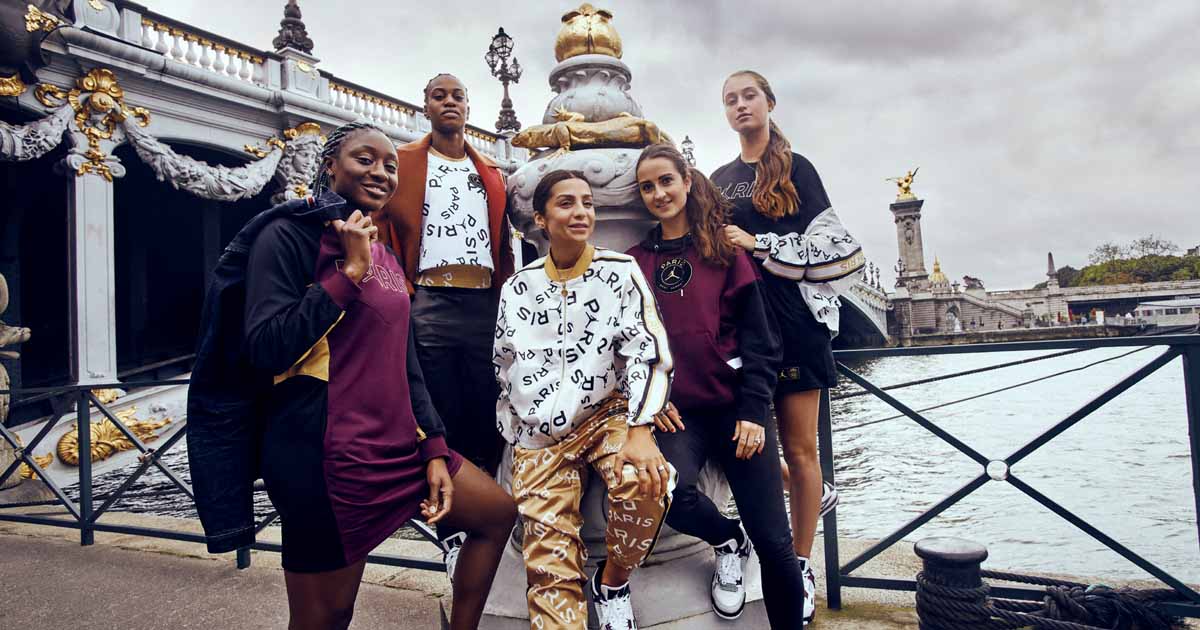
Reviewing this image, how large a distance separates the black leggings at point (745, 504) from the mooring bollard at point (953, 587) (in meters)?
0.48

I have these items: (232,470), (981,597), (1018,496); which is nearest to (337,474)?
(232,470)

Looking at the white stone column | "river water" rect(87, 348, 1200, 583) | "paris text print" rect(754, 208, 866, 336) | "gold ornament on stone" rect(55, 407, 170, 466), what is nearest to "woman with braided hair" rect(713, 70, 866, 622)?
"paris text print" rect(754, 208, 866, 336)

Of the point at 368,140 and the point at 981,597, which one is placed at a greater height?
the point at 368,140

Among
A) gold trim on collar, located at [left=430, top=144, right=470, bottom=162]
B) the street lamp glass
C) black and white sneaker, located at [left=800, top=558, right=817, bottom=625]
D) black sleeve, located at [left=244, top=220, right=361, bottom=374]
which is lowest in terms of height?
black and white sneaker, located at [left=800, top=558, right=817, bottom=625]

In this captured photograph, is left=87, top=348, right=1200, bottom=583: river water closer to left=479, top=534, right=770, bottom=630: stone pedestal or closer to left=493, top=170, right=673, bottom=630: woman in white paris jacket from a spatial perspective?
left=479, top=534, right=770, bottom=630: stone pedestal

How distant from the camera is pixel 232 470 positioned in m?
1.57

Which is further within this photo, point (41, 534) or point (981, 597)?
point (41, 534)

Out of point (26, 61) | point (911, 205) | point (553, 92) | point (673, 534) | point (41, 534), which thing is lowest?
point (41, 534)

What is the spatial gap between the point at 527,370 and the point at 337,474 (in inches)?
23.8

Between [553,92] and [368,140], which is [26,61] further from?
[368,140]

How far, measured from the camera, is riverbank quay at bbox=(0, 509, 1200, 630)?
2.75 metres

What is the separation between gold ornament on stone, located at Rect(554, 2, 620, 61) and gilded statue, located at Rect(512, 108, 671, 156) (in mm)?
481

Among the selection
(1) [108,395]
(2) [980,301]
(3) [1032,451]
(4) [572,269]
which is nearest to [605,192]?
(4) [572,269]

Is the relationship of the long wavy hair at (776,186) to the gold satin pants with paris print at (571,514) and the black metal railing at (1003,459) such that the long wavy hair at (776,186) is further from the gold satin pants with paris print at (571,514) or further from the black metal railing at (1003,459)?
the gold satin pants with paris print at (571,514)
